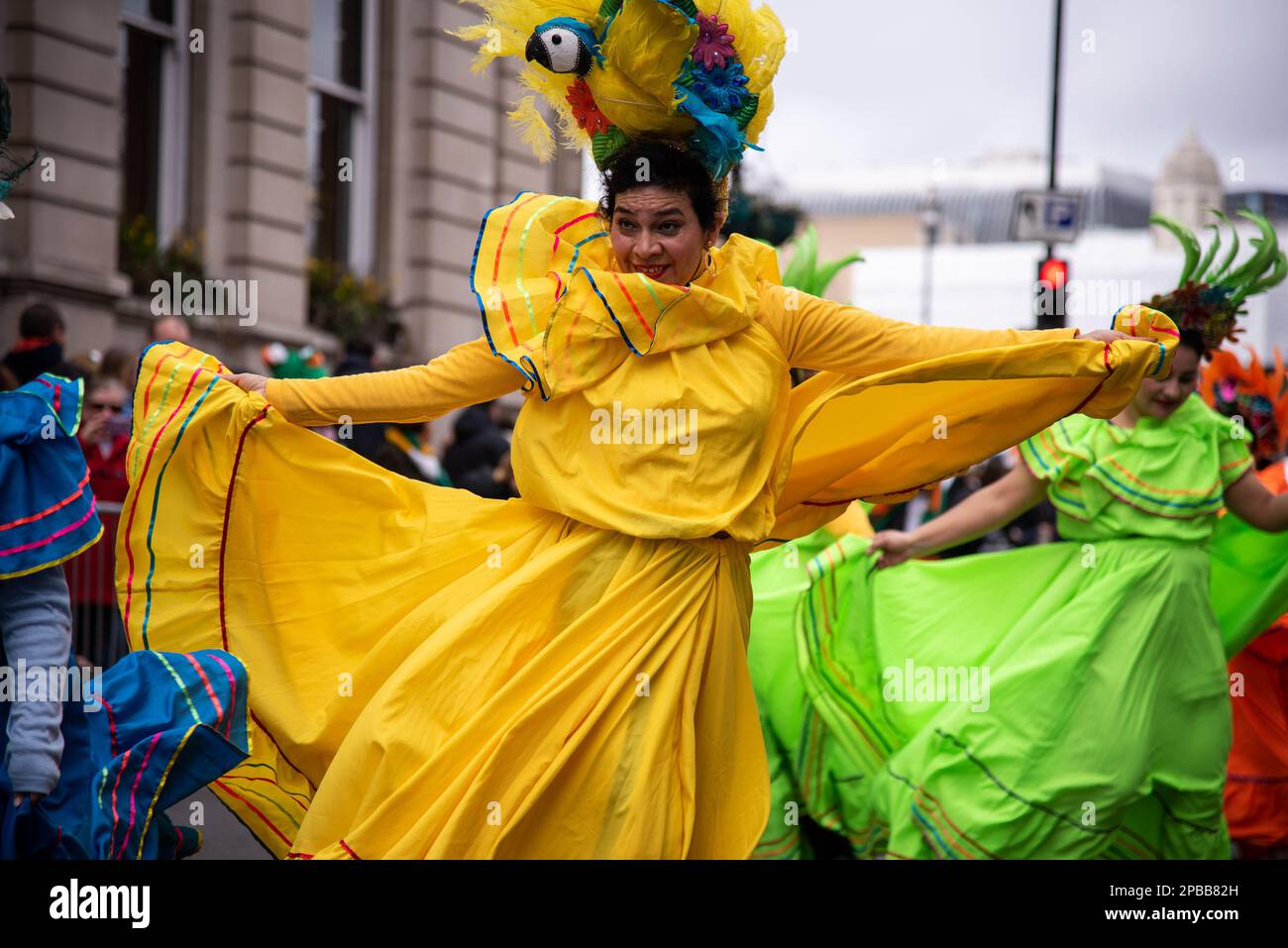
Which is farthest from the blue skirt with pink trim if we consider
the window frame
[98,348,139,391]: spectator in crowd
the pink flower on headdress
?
the window frame

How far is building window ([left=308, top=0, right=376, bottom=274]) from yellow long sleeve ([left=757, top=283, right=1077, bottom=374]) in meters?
11.7

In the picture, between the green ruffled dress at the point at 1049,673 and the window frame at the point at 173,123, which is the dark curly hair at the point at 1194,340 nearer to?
the green ruffled dress at the point at 1049,673

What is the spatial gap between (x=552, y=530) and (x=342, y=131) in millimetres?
12365

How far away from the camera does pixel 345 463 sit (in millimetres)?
4340

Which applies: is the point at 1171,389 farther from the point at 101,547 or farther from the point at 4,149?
the point at 101,547

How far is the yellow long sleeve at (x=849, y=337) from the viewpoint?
4.08 metres

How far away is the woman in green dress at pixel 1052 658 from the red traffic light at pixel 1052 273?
8.27 metres

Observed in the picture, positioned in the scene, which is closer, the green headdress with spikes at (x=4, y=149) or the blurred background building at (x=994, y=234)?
the green headdress with spikes at (x=4, y=149)

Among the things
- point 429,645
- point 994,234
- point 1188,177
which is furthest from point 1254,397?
point 994,234

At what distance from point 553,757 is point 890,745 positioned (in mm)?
2267

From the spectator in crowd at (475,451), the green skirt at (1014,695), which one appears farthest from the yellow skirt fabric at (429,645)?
the spectator in crowd at (475,451)

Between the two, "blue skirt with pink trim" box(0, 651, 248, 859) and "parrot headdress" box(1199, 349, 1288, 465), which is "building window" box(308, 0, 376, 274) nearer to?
"parrot headdress" box(1199, 349, 1288, 465)

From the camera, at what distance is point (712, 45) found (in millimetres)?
4035

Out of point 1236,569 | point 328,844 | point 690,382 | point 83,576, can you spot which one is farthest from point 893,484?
point 83,576
